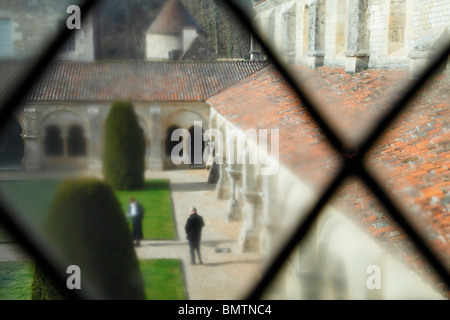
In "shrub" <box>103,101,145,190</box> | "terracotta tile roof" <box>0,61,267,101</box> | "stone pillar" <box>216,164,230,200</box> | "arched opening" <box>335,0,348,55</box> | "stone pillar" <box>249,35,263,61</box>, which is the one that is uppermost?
"arched opening" <box>335,0,348,55</box>

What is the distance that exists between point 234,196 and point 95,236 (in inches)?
28.2

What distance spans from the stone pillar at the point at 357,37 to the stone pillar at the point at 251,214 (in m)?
3.91

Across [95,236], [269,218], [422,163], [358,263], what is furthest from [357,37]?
[95,236]

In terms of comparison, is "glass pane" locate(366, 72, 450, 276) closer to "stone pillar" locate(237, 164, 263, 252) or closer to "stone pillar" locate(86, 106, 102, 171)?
"stone pillar" locate(237, 164, 263, 252)

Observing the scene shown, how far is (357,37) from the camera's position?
6047 millimetres

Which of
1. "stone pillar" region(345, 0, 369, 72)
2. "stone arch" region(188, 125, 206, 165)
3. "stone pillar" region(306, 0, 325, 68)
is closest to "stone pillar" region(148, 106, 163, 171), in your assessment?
"stone arch" region(188, 125, 206, 165)

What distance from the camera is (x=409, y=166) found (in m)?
3.02

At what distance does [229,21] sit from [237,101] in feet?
1.50

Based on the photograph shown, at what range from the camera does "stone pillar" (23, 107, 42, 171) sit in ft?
6.63

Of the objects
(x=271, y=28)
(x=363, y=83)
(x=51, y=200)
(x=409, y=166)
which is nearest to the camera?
(x=51, y=200)

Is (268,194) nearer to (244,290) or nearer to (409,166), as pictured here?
(244,290)

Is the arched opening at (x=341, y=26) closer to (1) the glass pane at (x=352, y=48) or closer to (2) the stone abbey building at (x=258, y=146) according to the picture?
(1) the glass pane at (x=352, y=48)

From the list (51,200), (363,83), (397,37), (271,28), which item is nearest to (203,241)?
A: (51,200)

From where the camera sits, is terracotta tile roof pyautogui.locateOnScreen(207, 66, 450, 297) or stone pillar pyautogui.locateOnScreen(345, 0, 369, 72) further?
stone pillar pyautogui.locateOnScreen(345, 0, 369, 72)
